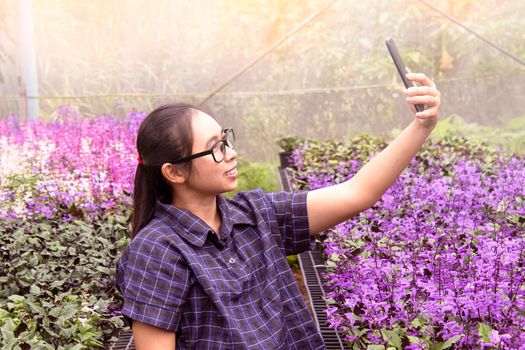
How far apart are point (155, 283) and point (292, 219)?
55 centimetres

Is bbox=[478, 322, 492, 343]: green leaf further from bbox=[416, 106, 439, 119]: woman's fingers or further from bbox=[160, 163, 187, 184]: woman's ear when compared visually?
bbox=[160, 163, 187, 184]: woman's ear

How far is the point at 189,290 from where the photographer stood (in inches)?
84.0

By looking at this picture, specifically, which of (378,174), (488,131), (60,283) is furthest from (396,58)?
(488,131)

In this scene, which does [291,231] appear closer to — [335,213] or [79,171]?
[335,213]

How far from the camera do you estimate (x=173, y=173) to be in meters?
2.26


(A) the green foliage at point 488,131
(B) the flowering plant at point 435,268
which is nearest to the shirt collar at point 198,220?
(B) the flowering plant at point 435,268

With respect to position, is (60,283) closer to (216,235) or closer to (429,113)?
(216,235)

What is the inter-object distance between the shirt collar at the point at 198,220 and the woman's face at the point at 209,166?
98 mm

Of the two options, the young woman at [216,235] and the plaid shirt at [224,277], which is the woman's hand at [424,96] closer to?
the young woman at [216,235]

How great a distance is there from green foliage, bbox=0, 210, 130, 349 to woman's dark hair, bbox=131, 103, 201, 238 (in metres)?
0.44

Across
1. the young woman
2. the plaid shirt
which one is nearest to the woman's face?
the young woman

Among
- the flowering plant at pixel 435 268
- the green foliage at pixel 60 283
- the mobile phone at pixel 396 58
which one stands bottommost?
the green foliage at pixel 60 283

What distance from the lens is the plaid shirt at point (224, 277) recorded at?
2076 millimetres

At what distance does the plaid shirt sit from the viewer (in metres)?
2.08
